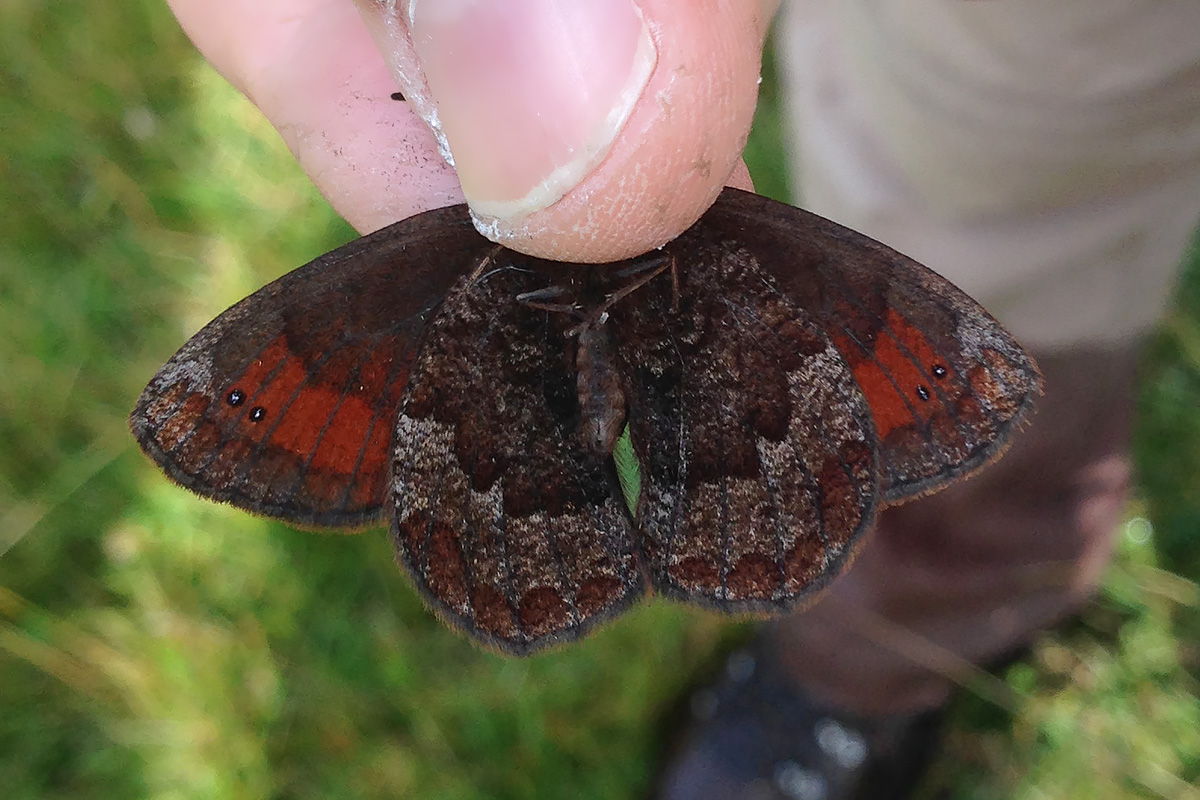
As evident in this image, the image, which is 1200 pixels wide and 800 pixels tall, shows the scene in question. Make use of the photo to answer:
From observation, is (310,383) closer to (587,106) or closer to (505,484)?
(505,484)

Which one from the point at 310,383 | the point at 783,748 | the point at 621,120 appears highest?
the point at 621,120

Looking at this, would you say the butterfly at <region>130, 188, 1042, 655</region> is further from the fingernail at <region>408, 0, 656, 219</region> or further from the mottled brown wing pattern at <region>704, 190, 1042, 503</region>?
the fingernail at <region>408, 0, 656, 219</region>

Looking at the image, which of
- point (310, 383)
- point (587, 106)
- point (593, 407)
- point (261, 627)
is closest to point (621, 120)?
point (587, 106)

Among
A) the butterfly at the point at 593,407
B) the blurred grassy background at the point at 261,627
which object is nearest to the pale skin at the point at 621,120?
the butterfly at the point at 593,407

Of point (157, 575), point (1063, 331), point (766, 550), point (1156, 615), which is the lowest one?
point (1156, 615)

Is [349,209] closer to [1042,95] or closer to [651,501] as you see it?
[651,501]

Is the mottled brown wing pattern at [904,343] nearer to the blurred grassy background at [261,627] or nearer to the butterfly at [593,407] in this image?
the butterfly at [593,407]

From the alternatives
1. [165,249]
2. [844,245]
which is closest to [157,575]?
[165,249]
